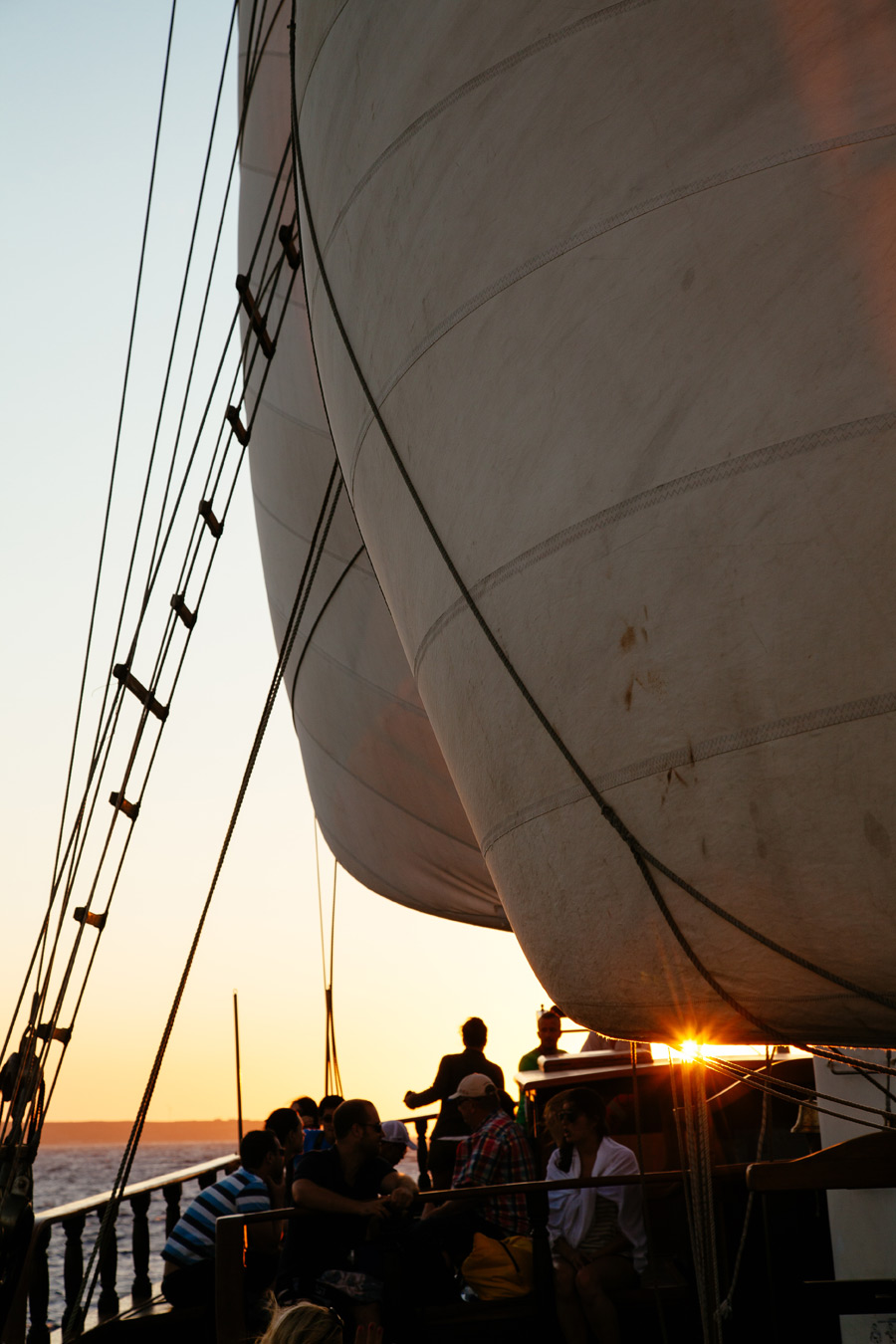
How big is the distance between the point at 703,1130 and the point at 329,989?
13.1m

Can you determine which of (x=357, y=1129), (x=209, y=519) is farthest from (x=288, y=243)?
(x=357, y=1129)

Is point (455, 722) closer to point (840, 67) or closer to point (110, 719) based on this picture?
point (840, 67)

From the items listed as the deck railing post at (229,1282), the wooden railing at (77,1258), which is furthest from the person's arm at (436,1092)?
the deck railing post at (229,1282)

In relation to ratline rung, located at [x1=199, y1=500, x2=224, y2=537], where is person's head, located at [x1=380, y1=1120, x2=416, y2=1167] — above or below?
below

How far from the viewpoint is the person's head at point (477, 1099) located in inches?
201

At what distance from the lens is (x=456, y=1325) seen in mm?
4160

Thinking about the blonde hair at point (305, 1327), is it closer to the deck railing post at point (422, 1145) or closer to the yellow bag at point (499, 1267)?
the yellow bag at point (499, 1267)

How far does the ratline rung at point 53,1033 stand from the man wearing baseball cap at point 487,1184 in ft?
6.94

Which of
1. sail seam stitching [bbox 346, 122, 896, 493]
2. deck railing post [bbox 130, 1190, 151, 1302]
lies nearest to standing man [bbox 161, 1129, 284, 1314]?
deck railing post [bbox 130, 1190, 151, 1302]

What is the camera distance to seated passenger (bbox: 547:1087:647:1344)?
164 inches

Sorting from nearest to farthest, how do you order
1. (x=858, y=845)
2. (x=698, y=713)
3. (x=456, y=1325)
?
1. (x=858, y=845)
2. (x=698, y=713)
3. (x=456, y=1325)

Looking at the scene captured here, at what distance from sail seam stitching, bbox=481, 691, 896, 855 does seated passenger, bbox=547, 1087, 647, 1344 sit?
2.03 meters

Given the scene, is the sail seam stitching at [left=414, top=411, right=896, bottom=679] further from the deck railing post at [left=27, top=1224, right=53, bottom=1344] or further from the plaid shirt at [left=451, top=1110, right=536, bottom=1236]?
the deck railing post at [left=27, top=1224, right=53, bottom=1344]

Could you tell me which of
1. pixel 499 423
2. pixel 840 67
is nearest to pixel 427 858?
pixel 499 423
